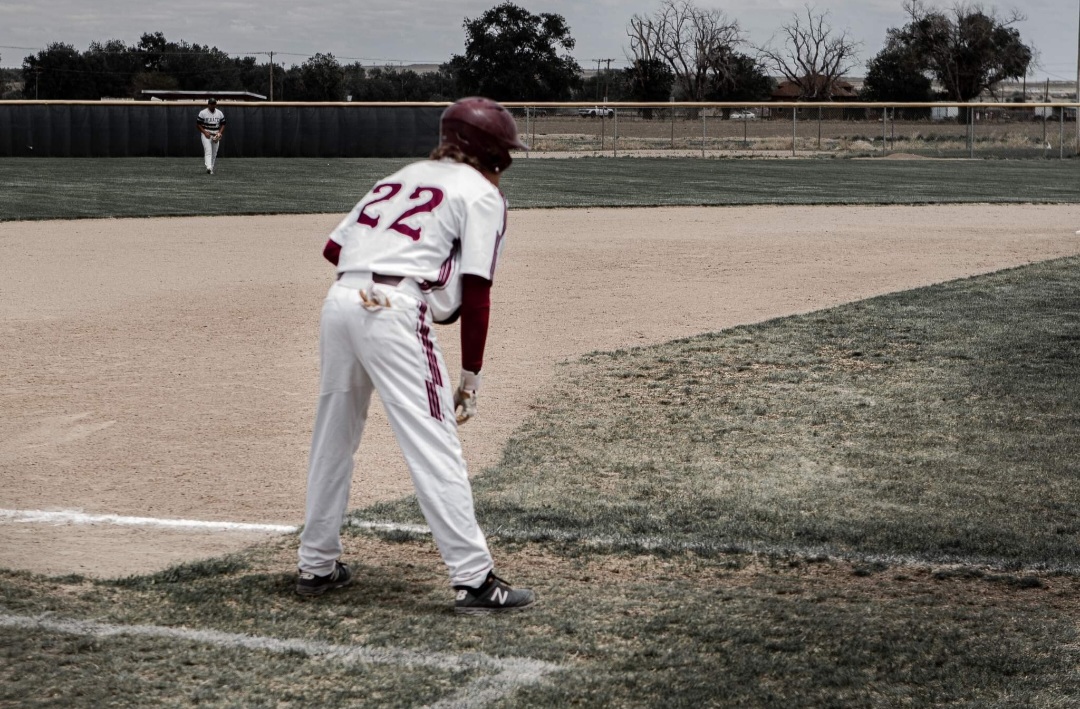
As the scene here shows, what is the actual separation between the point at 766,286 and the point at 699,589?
7984 mm

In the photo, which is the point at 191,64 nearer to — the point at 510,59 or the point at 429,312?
the point at 510,59

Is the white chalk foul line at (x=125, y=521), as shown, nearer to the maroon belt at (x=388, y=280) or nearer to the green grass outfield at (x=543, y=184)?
the maroon belt at (x=388, y=280)

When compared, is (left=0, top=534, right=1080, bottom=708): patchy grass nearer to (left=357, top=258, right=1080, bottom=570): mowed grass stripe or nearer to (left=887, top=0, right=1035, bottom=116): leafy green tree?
(left=357, top=258, right=1080, bottom=570): mowed grass stripe

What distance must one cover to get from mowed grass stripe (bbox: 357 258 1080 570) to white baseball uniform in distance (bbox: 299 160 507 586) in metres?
1.13

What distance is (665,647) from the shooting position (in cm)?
372

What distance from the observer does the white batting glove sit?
401cm

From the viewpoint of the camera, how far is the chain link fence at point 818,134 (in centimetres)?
4056

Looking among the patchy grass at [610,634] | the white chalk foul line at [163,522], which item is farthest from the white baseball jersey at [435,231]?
the white chalk foul line at [163,522]

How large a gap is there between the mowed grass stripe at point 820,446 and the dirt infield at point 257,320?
550 mm

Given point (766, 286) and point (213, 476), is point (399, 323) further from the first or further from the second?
point (766, 286)

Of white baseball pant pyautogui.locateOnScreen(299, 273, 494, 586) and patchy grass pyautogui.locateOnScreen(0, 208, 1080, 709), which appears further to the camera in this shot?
white baseball pant pyautogui.locateOnScreen(299, 273, 494, 586)

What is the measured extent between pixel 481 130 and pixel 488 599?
4.84 feet

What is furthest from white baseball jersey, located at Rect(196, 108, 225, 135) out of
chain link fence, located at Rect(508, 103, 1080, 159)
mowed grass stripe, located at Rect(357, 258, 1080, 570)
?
mowed grass stripe, located at Rect(357, 258, 1080, 570)

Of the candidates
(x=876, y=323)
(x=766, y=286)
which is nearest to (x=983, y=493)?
(x=876, y=323)
